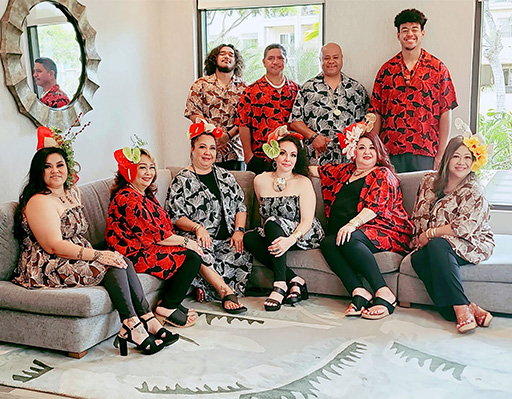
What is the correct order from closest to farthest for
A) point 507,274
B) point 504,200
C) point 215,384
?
point 215,384 < point 507,274 < point 504,200

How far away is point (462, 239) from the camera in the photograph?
364 cm

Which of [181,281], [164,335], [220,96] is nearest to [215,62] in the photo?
[220,96]

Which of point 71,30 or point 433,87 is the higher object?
point 71,30

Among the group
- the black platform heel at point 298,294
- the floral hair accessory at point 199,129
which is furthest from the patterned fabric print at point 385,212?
the floral hair accessory at point 199,129

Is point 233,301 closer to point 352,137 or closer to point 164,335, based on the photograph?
point 164,335

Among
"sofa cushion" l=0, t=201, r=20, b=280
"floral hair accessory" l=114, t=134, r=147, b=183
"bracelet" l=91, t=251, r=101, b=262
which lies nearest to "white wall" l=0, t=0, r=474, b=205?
"sofa cushion" l=0, t=201, r=20, b=280

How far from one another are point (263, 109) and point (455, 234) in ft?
5.79

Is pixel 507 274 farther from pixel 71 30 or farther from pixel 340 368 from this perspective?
pixel 71 30

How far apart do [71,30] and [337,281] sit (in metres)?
2.77

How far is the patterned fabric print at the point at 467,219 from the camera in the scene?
361 cm

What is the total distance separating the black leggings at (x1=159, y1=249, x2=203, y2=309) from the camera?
3650mm

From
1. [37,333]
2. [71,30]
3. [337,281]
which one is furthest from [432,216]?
[71,30]

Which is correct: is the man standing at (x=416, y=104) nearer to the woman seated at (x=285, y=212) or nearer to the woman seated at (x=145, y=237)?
the woman seated at (x=285, y=212)

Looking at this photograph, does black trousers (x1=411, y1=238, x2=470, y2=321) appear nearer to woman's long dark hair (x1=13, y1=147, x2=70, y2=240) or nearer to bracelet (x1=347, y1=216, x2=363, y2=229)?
bracelet (x1=347, y1=216, x2=363, y2=229)
